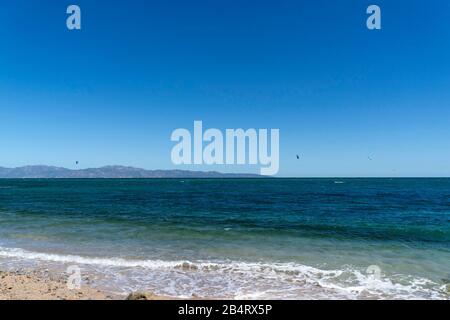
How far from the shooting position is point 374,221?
101 feet

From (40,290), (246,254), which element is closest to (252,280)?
(246,254)

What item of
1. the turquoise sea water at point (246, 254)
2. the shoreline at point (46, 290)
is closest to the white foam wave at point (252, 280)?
the turquoise sea water at point (246, 254)

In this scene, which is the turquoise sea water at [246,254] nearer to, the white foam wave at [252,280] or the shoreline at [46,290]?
the white foam wave at [252,280]

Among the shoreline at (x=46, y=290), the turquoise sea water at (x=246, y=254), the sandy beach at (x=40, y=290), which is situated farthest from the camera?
the turquoise sea water at (x=246, y=254)

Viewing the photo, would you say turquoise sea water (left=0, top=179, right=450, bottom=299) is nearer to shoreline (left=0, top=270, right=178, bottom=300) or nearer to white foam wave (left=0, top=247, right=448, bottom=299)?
white foam wave (left=0, top=247, right=448, bottom=299)

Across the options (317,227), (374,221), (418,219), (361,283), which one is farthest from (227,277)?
(418,219)

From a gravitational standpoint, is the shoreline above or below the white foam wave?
above

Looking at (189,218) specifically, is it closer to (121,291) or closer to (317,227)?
(317,227)

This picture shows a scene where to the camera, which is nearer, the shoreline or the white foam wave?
the shoreline

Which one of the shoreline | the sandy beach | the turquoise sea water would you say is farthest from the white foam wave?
the sandy beach

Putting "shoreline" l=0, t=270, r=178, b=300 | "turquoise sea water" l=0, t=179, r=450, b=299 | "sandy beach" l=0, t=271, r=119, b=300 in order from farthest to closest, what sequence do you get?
"turquoise sea water" l=0, t=179, r=450, b=299
"sandy beach" l=0, t=271, r=119, b=300
"shoreline" l=0, t=270, r=178, b=300

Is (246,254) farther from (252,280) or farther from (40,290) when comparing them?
(40,290)
